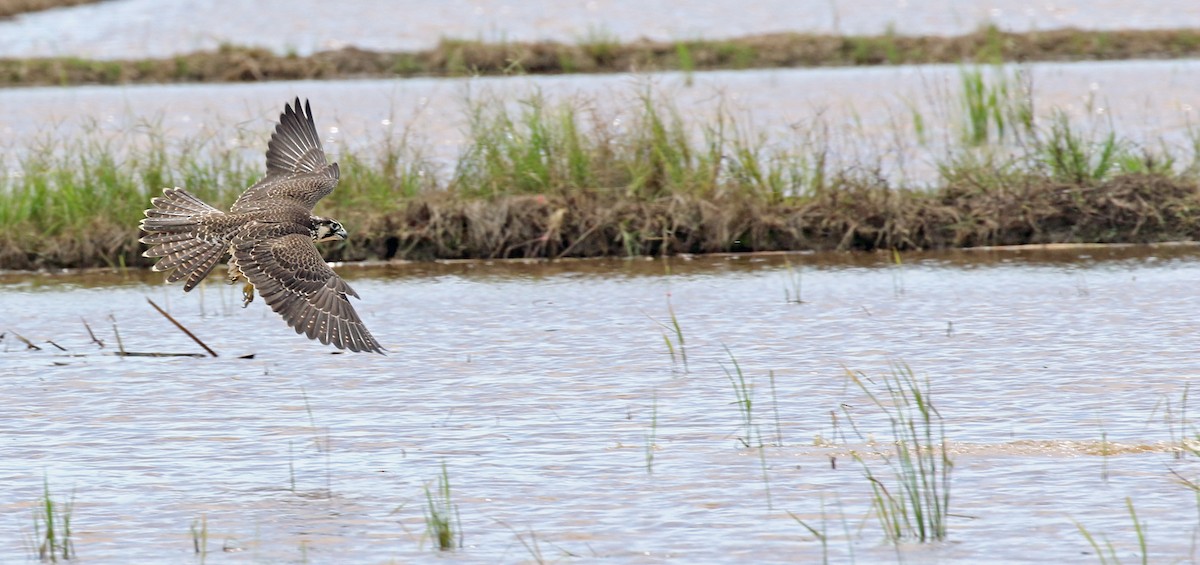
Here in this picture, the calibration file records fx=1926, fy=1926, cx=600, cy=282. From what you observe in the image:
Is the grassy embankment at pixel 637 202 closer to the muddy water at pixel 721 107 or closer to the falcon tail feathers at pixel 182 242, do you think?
the muddy water at pixel 721 107

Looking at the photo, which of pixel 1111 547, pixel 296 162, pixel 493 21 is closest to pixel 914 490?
pixel 1111 547

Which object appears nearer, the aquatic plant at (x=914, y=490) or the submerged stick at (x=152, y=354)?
the aquatic plant at (x=914, y=490)

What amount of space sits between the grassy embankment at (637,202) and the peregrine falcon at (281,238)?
2.44 metres

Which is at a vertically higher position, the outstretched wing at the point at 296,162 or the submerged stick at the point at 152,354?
A: the outstretched wing at the point at 296,162

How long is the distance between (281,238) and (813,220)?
4514 millimetres

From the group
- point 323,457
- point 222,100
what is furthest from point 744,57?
point 323,457

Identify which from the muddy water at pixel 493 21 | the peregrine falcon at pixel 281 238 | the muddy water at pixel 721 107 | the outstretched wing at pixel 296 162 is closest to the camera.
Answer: the peregrine falcon at pixel 281 238

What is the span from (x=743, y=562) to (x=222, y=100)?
17.9 meters

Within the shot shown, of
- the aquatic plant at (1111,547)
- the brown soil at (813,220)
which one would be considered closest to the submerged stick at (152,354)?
the brown soil at (813,220)

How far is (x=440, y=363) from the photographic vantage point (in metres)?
8.92

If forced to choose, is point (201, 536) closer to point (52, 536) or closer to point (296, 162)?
point (52, 536)

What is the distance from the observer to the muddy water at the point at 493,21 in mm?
28734

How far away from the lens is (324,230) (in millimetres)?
8961

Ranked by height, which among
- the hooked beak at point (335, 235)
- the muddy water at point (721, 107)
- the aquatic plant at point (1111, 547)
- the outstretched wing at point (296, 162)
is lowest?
the aquatic plant at point (1111, 547)
